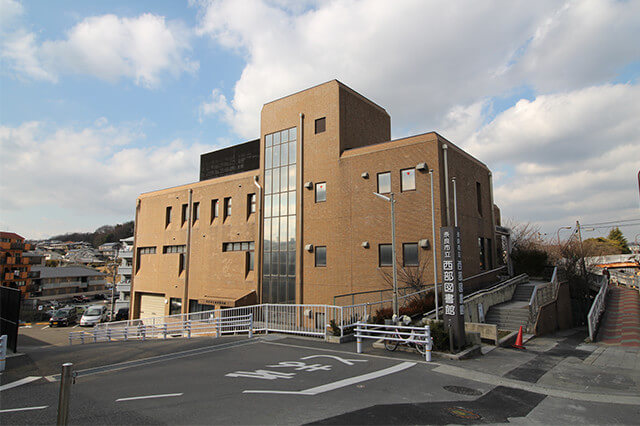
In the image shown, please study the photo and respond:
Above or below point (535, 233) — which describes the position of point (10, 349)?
below

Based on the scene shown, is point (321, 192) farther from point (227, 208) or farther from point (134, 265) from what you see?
point (134, 265)

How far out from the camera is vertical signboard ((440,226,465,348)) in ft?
36.5

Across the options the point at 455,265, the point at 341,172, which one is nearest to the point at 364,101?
the point at 341,172

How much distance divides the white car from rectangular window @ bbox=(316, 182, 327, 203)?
114 feet

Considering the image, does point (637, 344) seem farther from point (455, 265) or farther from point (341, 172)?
point (341, 172)

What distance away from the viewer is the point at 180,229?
33406 millimetres

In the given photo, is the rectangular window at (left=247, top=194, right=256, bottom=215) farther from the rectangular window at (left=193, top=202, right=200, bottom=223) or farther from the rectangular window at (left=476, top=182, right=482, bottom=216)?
the rectangular window at (left=476, top=182, right=482, bottom=216)

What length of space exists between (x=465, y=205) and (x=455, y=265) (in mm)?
11353

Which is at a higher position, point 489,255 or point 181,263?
point 489,255

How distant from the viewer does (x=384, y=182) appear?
2078 cm

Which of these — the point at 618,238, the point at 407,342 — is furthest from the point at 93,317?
the point at 618,238

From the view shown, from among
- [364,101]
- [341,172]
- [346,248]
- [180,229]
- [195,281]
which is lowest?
[195,281]

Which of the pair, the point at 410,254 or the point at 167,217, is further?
the point at 167,217

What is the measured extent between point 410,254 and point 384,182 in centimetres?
450
